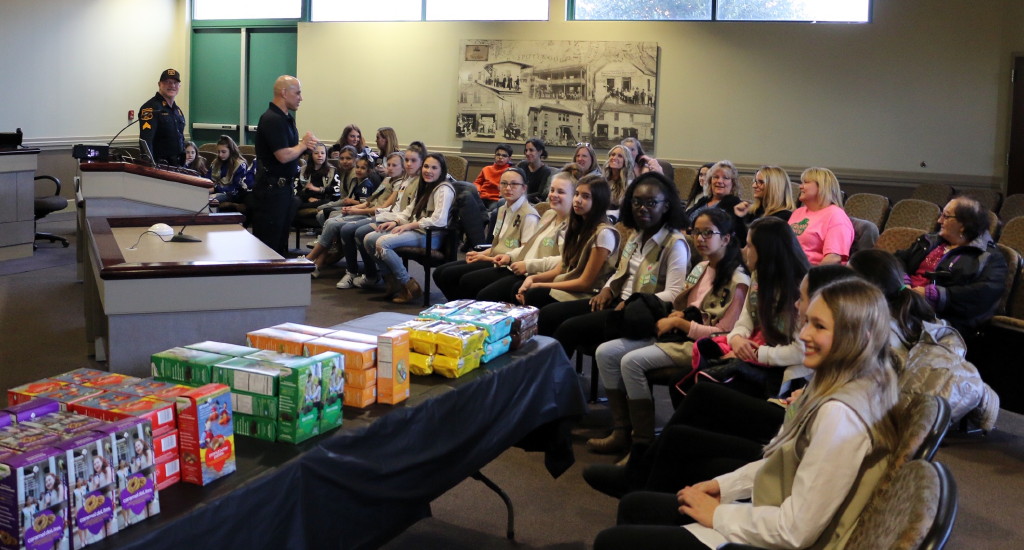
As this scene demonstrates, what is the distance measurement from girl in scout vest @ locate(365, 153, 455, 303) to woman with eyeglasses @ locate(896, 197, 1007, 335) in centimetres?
349

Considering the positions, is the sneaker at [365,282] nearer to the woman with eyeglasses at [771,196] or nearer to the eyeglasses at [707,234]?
the woman with eyeglasses at [771,196]

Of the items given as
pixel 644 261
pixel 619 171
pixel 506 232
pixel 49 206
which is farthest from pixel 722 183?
pixel 49 206

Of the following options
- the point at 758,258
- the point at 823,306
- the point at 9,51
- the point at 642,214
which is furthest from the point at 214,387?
the point at 9,51

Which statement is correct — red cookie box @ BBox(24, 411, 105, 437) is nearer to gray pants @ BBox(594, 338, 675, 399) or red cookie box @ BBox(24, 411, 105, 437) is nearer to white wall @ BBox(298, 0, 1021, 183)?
gray pants @ BBox(594, 338, 675, 399)

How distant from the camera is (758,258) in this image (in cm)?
349

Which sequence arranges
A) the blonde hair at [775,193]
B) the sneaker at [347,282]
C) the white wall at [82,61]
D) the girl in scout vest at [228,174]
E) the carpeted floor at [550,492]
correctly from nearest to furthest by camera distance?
the carpeted floor at [550,492] < the blonde hair at [775,193] < the sneaker at [347,282] < the girl in scout vest at [228,174] < the white wall at [82,61]

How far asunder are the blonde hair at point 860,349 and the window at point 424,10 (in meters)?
9.31

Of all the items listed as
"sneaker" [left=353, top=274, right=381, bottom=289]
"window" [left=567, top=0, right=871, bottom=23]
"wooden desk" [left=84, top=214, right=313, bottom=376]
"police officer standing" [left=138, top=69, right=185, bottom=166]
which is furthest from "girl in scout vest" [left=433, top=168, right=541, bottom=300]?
"window" [left=567, top=0, right=871, bottom=23]

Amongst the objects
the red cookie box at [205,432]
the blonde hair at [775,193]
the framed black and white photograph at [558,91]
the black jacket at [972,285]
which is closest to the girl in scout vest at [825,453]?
the red cookie box at [205,432]

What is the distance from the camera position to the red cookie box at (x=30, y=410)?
5.93 ft

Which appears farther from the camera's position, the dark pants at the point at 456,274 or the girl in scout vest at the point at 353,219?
the girl in scout vest at the point at 353,219

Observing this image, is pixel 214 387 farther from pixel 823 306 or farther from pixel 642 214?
pixel 642 214

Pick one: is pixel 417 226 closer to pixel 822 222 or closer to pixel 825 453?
pixel 822 222

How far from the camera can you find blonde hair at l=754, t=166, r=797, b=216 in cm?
585
